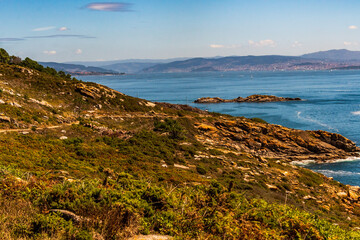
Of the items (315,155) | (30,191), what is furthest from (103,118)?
(315,155)

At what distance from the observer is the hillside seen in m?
7.55

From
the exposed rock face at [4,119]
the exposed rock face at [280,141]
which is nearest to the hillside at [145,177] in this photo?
the exposed rock face at [4,119]

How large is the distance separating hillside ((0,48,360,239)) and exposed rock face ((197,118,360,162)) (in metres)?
0.21

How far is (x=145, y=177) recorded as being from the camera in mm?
16703

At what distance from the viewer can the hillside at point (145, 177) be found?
7555mm

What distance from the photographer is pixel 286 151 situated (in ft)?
157

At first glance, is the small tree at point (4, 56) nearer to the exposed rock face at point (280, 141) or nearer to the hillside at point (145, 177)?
the hillside at point (145, 177)

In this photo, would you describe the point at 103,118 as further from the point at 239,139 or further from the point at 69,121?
the point at 239,139

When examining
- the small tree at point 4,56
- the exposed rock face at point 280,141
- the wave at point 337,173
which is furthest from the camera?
the small tree at point 4,56

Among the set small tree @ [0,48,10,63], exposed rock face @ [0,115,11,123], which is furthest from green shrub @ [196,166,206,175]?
small tree @ [0,48,10,63]

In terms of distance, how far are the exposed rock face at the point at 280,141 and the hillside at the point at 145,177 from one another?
208 millimetres

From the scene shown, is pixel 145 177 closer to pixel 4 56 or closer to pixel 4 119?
pixel 4 119

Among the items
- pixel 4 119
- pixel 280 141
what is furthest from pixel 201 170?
pixel 280 141

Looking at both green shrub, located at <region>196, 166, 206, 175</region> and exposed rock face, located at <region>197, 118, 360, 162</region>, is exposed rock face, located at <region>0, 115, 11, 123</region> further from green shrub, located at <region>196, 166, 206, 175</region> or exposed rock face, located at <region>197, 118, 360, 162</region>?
exposed rock face, located at <region>197, 118, 360, 162</region>
